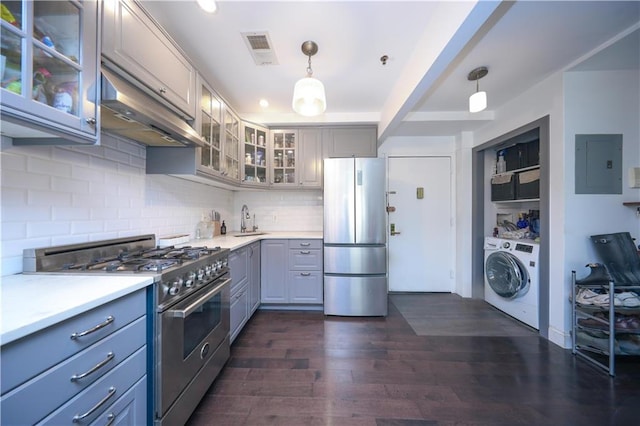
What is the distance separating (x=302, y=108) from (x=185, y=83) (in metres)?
0.87

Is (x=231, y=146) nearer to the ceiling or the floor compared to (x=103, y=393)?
nearer to the ceiling

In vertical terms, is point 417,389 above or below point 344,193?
below

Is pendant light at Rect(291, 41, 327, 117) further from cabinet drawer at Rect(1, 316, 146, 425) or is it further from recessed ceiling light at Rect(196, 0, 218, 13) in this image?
cabinet drawer at Rect(1, 316, 146, 425)

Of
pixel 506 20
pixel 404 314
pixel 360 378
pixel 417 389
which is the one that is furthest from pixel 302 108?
pixel 404 314

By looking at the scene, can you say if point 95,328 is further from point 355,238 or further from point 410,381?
point 355,238

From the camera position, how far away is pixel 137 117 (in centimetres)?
128

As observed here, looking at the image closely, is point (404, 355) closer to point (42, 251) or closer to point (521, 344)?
point (521, 344)

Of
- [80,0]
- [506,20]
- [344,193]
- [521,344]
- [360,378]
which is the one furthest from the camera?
[344,193]

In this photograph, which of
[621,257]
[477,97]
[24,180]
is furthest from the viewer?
[477,97]

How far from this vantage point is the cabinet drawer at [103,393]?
0.75 m

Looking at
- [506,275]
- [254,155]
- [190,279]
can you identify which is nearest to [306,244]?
[254,155]

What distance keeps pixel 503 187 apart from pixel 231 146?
11.2ft

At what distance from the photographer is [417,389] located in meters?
1.67

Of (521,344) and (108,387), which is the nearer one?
(108,387)
